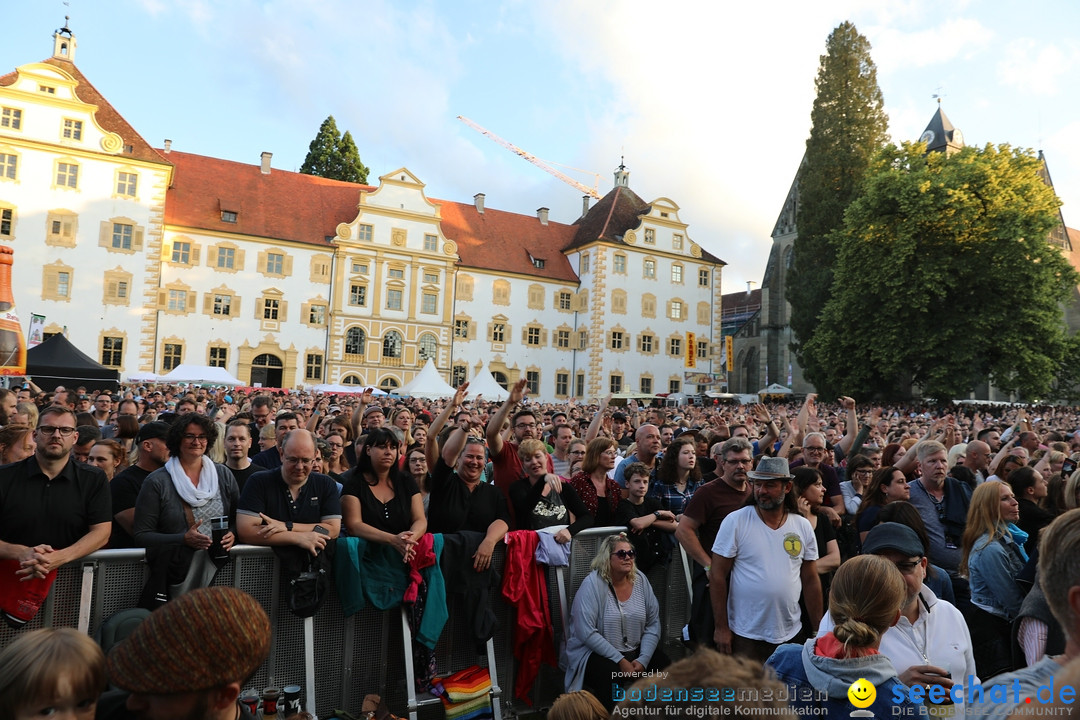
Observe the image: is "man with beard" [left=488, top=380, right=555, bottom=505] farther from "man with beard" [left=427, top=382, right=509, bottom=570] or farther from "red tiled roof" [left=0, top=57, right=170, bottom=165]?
"red tiled roof" [left=0, top=57, right=170, bottom=165]

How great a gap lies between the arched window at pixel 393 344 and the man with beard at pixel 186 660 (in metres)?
42.8

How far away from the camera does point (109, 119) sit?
123 ft

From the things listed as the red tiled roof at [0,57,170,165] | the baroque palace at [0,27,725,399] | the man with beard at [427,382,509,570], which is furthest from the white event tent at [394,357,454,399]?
the man with beard at [427,382,509,570]

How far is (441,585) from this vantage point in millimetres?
4777

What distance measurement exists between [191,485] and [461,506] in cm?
186

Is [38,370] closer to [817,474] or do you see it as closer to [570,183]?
[817,474]

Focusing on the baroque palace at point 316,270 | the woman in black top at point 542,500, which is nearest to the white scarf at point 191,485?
the woman in black top at point 542,500

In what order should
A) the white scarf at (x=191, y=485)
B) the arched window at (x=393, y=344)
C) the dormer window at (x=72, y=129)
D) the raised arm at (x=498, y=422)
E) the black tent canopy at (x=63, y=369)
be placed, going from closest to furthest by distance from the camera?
the white scarf at (x=191, y=485) → the raised arm at (x=498, y=422) → the black tent canopy at (x=63, y=369) → the dormer window at (x=72, y=129) → the arched window at (x=393, y=344)

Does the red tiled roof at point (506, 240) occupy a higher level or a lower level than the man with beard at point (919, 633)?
higher

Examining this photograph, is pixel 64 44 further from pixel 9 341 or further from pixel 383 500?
pixel 383 500

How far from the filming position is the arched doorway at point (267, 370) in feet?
134

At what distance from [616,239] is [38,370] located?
120 feet

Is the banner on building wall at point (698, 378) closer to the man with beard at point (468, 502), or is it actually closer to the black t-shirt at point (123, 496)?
the man with beard at point (468, 502)

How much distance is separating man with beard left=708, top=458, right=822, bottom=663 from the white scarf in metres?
3.40
